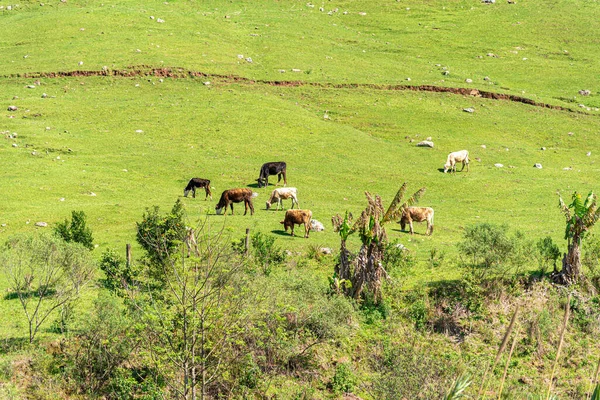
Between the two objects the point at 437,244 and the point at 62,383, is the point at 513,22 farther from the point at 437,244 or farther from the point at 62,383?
the point at 62,383

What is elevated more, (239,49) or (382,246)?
(239,49)

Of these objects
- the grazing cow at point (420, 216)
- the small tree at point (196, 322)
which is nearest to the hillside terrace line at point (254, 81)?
the grazing cow at point (420, 216)

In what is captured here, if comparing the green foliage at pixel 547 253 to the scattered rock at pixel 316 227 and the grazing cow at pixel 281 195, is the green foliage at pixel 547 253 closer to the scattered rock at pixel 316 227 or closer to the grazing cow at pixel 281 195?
the scattered rock at pixel 316 227

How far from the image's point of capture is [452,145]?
5559 centimetres

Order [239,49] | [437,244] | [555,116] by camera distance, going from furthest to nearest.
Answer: [239,49]
[555,116]
[437,244]

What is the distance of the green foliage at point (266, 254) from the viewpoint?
27.2m

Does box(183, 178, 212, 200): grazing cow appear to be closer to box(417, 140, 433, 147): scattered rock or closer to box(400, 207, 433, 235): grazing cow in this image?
box(400, 207, 433, 235): grazing cow

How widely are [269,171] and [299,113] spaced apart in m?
17.2

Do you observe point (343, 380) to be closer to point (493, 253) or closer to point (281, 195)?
point (493, 253)

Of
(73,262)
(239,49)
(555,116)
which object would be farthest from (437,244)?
(239,49)

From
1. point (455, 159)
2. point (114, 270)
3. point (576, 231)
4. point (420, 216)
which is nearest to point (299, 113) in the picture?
point (455, 159)

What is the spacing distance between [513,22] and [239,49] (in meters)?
41.8

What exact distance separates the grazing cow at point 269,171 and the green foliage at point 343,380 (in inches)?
845

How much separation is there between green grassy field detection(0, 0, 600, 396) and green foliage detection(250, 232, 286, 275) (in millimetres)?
2568
